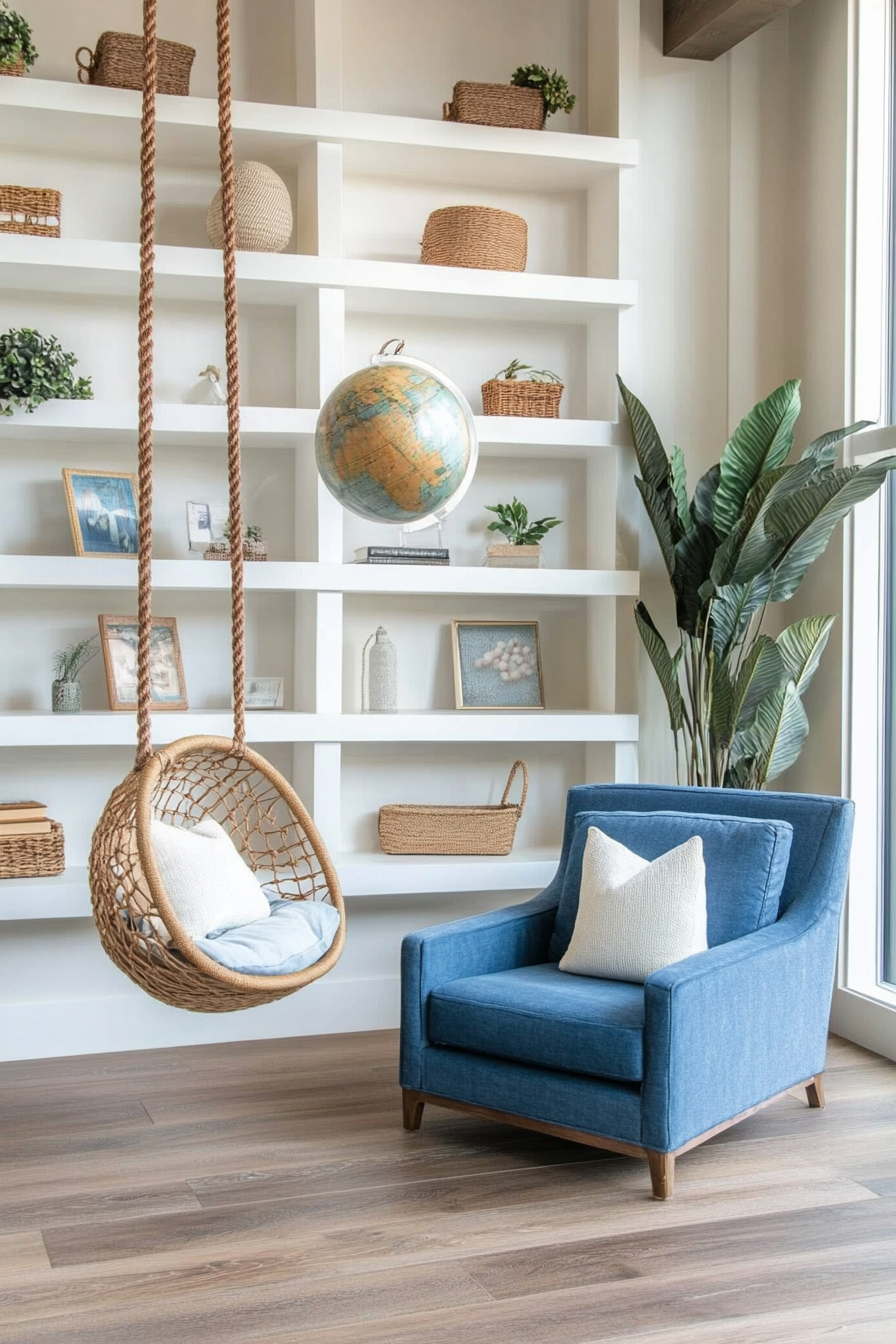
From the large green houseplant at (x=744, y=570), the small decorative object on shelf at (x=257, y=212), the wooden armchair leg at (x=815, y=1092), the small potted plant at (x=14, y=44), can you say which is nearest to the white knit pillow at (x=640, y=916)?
the wooden armchair leg at (x=815, y=1092)

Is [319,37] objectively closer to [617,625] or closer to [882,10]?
[882,10]

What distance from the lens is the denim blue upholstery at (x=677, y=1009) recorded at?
2857mm

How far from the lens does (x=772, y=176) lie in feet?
15.1

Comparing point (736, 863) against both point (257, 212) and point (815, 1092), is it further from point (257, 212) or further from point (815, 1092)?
point (257, 212)

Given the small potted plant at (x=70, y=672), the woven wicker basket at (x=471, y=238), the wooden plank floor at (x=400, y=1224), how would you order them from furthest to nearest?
the woven wicker basket at (x=471, y=238)
the small potted plant at (x=70, y=672)
the wooden plank floor at (x=400, y=1224)

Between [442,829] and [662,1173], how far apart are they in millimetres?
1574

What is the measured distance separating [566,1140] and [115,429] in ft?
7.73

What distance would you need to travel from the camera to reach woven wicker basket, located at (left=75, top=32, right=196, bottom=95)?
3891 millimetres

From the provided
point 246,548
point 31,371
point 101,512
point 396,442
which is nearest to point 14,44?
point 31,371

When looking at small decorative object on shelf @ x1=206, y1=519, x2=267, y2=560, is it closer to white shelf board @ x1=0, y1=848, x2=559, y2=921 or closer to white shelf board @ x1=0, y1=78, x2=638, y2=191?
white shelf board @ x1=0, y1=848, x2=559, y2=921

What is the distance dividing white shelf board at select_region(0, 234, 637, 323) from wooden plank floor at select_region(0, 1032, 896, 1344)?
2335 mm

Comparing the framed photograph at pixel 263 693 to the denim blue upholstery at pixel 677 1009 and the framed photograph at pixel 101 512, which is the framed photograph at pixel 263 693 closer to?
the framed photograph at pixel 101 512

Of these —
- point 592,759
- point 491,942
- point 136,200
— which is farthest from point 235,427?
point 592,759

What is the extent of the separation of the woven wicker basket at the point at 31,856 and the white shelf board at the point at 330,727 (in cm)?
28
